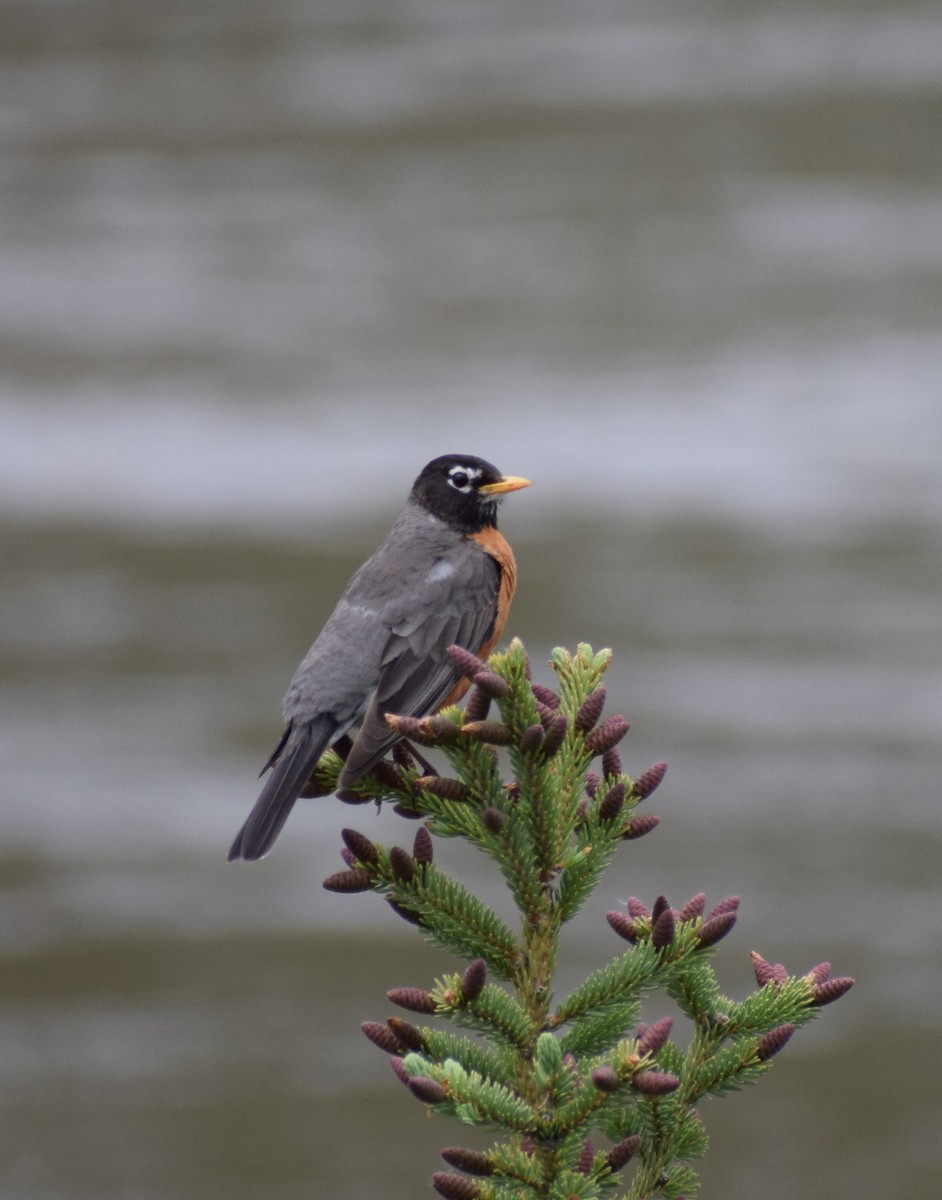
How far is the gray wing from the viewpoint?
3.68 m

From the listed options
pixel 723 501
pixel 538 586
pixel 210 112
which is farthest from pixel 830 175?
pixel 210 112

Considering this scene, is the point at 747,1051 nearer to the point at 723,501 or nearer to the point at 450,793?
the point at 450,793

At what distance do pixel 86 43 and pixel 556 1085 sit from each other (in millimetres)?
18796

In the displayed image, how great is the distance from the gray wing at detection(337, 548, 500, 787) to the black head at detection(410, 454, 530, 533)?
0.27m

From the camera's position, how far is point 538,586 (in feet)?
50.8

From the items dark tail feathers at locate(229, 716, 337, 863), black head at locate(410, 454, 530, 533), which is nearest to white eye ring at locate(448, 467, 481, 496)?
black head at locate(410, 454, 530, 533)

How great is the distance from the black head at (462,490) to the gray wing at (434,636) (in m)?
0.27

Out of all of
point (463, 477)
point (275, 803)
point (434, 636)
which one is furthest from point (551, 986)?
point (463, 477)

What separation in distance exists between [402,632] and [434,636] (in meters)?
0.09

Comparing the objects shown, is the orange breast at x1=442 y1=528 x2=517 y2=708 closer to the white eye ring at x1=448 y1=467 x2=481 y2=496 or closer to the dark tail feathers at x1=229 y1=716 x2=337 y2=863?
the white eye ring at x1=448 y1=467 x2=481 y2=496

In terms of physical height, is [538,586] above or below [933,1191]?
above

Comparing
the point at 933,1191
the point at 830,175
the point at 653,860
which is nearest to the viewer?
the point at 933,1191

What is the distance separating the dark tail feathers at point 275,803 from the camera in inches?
128

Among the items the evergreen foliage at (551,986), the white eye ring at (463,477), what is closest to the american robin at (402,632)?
the white eye ring at (463,477)
